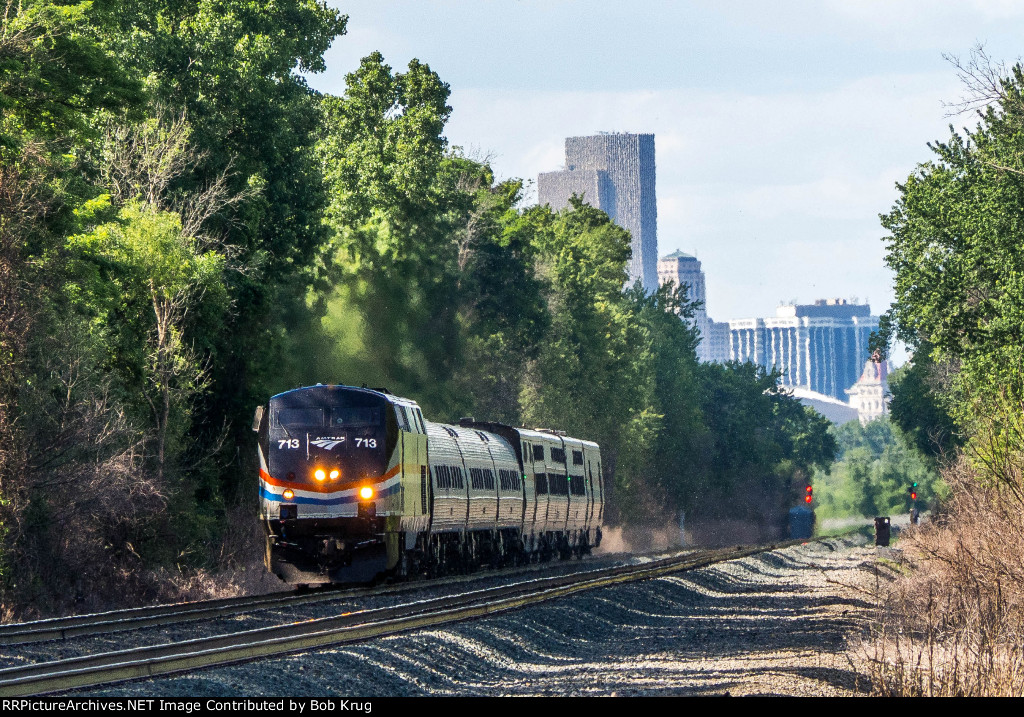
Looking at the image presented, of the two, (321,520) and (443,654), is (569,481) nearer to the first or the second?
(321,520)

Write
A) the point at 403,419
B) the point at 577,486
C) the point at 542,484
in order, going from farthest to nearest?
the point at 577,486, the point at 542,484, the point at 403,419

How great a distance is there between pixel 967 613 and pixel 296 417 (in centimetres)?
1352

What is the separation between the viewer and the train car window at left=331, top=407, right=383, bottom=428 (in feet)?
93.0

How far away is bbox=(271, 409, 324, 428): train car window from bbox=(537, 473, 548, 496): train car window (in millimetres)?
15924

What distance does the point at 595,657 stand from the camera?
744 inches

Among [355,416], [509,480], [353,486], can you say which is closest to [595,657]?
[353,486]

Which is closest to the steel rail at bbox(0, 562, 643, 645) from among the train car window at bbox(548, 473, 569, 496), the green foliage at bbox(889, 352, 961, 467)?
the train car window at bbox(548, 473, 569, 496)

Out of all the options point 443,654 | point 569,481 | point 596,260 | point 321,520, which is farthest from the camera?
point 596,260

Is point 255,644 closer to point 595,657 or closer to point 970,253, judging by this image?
point 595,657

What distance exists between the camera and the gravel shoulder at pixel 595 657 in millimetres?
14242

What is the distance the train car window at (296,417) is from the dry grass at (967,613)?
1117cm

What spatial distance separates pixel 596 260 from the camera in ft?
316
